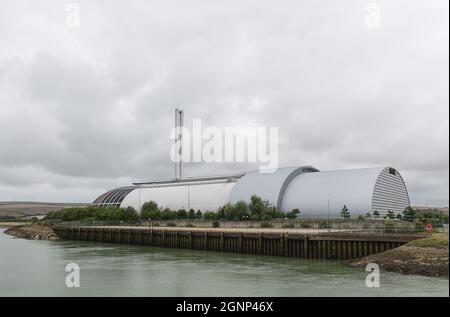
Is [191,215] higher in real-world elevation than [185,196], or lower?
lower

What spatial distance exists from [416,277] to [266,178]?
77.7 meters

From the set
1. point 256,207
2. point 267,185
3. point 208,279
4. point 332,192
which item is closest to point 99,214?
point 267,185

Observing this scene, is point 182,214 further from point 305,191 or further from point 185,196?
point 305,191

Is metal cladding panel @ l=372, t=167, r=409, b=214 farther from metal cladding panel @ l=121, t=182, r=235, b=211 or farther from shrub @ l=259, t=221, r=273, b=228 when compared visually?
metal cladding panel @ l=121, t=182, r=235, b=211

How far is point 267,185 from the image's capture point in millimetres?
110688

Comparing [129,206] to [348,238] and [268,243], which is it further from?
[348,238]

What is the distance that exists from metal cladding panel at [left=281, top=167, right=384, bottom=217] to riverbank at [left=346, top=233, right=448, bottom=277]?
5169 centimetres

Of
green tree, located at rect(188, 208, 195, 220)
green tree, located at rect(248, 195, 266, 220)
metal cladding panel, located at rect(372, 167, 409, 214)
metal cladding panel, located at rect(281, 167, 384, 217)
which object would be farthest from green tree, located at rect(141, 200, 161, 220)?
metal cladding panel, located at rect(372, 167, 409, 214)

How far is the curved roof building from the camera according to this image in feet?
316

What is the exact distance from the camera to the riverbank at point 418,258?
36.9 meters

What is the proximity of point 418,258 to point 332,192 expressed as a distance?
6048 cm

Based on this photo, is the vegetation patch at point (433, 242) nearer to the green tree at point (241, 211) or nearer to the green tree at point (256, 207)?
the green tree at point (256, 207)
